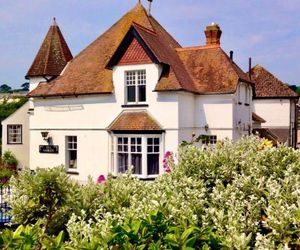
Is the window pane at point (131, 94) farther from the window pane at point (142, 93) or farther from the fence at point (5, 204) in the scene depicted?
the fence at point (5, 204)

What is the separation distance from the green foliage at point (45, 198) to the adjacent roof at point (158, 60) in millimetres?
14449

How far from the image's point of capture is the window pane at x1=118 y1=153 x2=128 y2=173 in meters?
22.2

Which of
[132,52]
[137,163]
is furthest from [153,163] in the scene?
[132,52]

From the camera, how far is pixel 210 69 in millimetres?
23797

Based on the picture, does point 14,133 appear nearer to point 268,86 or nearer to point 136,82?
point 136,82

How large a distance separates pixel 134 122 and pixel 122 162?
2.54 m

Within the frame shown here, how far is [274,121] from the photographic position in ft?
133

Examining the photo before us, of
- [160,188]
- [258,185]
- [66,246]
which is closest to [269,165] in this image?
[258,185]

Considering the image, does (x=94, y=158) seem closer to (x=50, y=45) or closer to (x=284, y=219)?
(x=50, y=45)

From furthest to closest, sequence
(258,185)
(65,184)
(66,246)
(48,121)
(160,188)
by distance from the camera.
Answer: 1. (48,121)
2. (65,184)
3. (160,188)
4. (258,185)
5. (66,246)

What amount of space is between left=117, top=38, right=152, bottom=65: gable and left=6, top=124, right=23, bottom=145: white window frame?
12198 millimetres

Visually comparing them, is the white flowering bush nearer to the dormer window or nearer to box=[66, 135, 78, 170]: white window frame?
the dormer window

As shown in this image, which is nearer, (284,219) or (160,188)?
(284,219)

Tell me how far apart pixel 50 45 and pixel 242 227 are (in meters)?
26.1
